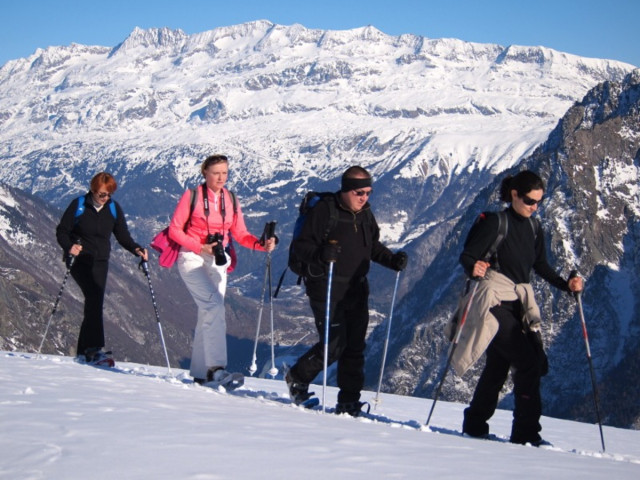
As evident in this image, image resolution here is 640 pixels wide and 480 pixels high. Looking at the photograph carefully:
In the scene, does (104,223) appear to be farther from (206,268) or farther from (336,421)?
(336,421)

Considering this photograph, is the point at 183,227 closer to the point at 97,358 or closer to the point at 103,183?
the point at 103,183

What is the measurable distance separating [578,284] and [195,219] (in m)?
5.45

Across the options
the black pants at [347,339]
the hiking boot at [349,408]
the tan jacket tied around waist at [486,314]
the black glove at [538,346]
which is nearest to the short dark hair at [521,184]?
the tan jacket tied around waist at [486,314]

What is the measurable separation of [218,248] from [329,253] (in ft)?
7.49

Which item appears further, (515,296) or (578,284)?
(578,284)

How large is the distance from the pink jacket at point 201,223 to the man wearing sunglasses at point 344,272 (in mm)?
1689

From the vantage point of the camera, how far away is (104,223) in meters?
15.2

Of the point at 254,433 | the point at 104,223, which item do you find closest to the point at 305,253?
the point at 254,433

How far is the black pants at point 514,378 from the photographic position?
10.8 m

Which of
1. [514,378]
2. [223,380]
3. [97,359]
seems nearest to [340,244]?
[514,378]

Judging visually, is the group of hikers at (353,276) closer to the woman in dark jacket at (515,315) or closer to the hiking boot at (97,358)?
the woman in dark jacket at (515,315)

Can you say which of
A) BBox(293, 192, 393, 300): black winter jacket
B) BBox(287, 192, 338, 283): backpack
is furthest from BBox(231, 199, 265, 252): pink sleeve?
BBox(293, 192, 393, 300): black winter jacket

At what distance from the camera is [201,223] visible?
43.2 feet

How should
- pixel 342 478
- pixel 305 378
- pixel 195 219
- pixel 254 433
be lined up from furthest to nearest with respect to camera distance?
pixel 195 219, pixel 305 378, pixel 254 433, pixel 342 478
